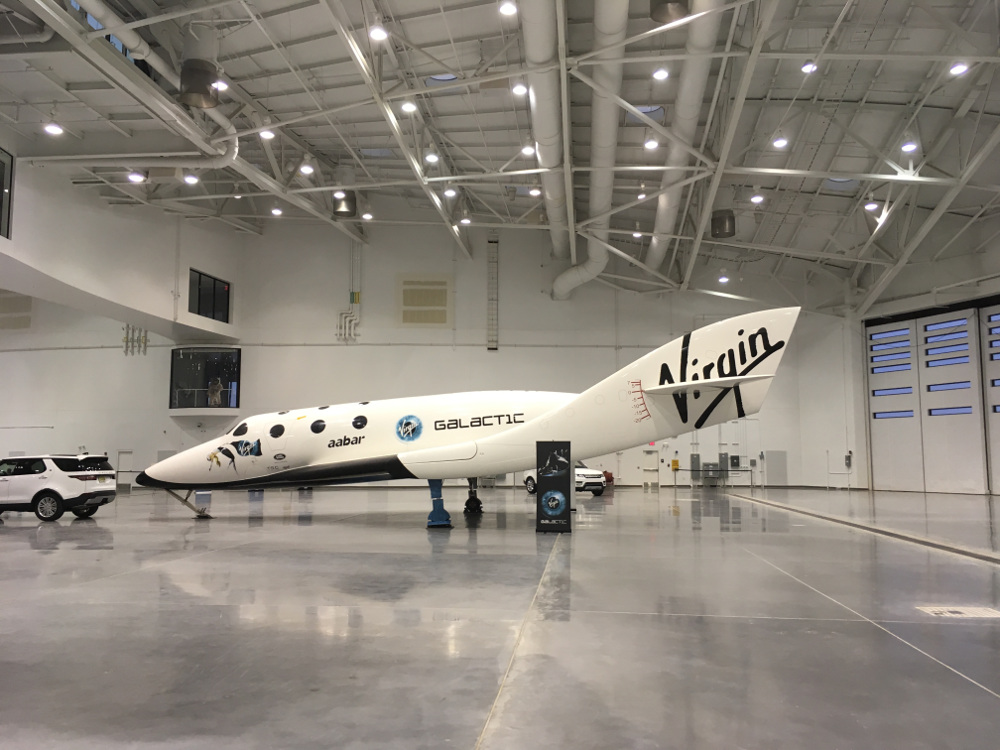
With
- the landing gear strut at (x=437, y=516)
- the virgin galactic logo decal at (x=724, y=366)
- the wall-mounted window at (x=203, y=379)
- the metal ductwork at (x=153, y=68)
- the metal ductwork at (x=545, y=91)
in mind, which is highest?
the metal ductwork at (x=153, y=68)

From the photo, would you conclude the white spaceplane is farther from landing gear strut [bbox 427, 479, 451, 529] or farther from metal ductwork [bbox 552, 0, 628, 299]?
metal ductwork [bbox 552, 0, 628, 299]

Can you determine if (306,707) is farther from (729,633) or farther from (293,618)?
(729,633)

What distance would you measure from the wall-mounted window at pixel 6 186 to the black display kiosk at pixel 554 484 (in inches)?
663

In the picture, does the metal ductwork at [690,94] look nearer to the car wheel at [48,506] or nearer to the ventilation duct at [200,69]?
the ventilation duct at [200,69]

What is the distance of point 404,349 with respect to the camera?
102 feet

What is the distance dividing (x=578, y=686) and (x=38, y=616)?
5408 mm

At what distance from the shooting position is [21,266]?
19000 millimetres

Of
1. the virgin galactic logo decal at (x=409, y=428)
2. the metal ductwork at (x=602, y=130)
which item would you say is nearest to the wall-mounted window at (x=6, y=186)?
the virgin galactic logo decal at (x=409, y=428)

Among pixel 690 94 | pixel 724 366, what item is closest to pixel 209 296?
pixel 690 94

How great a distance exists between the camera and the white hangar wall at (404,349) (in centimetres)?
3080

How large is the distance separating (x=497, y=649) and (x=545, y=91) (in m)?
13.0

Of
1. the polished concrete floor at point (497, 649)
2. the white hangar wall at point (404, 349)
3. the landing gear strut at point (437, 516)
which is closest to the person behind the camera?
the polished concrete floor at point (497, 649)

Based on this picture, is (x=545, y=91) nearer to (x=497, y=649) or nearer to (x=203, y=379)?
(x=497, y=649)

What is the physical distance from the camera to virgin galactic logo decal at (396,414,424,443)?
1516 centimetres
